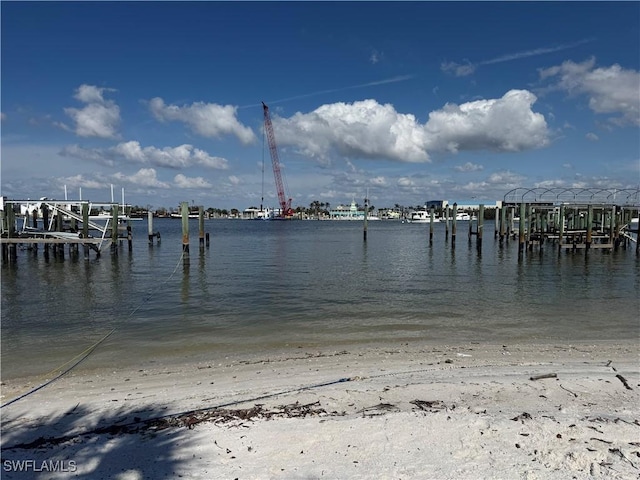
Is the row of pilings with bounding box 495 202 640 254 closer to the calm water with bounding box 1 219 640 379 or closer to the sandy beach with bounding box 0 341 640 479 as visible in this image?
the calm water with bounding box 1 219 640 379

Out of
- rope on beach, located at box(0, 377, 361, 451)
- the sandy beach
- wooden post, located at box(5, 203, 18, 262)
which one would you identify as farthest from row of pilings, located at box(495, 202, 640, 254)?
wooden post, located at box(5, 203, 18, 262)

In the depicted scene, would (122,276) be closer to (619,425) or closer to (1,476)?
(1,476)

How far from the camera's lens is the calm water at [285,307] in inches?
410

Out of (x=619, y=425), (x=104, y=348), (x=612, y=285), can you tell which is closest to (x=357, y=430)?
(x=619, y=425)

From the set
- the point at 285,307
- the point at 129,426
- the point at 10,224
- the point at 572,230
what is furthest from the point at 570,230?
the point at 10,224

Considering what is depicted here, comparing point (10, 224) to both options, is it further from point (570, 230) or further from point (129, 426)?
point (570, 230)

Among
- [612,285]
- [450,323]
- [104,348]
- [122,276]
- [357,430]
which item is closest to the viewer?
[357,430]

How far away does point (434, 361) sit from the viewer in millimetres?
8461

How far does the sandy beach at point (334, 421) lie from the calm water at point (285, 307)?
2130 millimetres

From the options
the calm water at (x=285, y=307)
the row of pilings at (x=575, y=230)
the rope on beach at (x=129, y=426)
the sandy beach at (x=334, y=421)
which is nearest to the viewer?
the sandy beach at (x=334, y=421)

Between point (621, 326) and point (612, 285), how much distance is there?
8.66 metres

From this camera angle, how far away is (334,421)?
5.22 metres

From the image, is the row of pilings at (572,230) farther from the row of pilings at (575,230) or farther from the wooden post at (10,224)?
the wooden post at (10,224)

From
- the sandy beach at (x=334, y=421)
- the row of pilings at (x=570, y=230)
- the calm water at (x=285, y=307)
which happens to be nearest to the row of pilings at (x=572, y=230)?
the row of pilings at (x=570, y=230)
